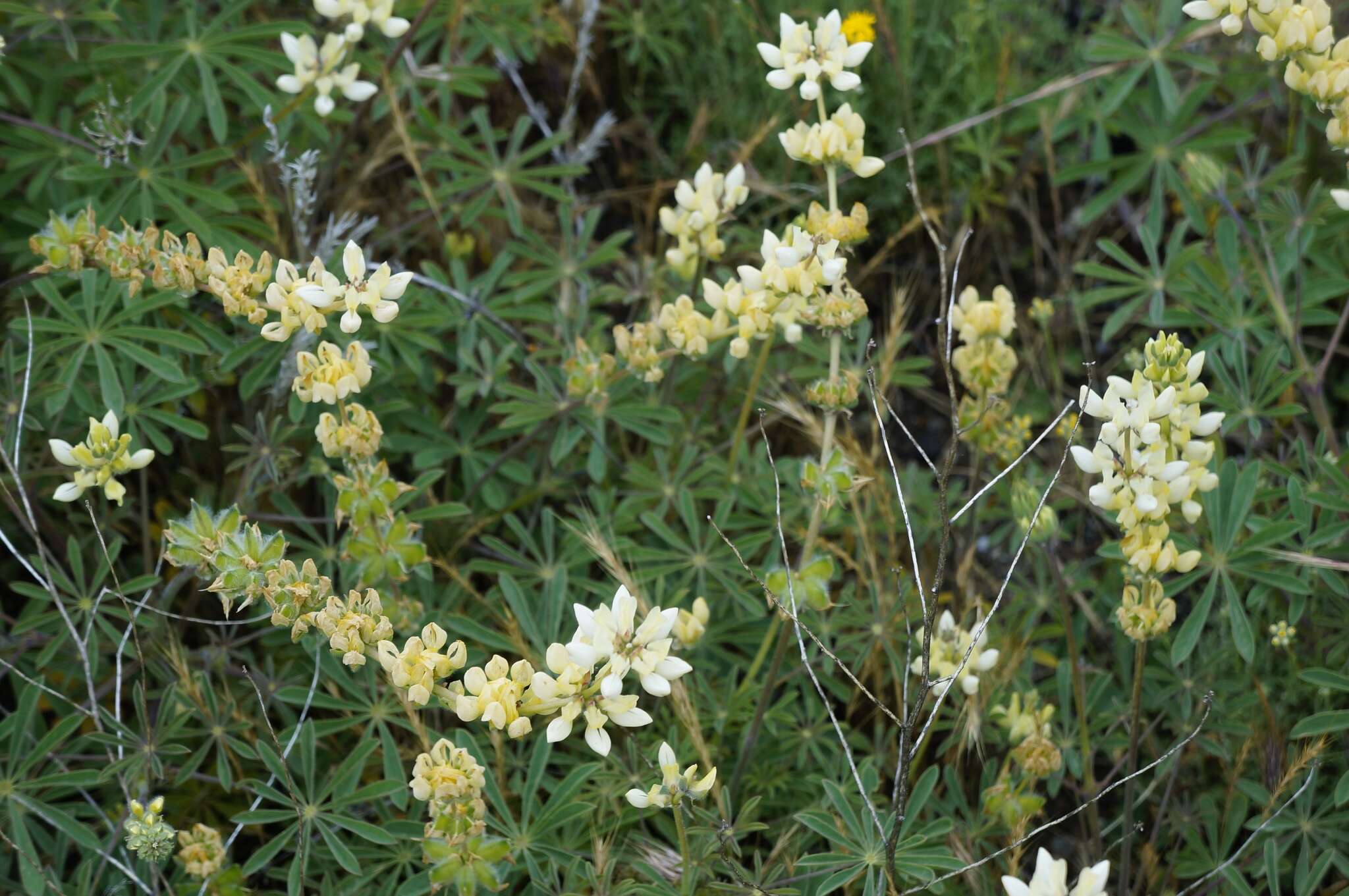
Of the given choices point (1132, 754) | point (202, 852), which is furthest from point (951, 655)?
point (202, 852)

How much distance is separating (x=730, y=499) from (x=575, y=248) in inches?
33.4

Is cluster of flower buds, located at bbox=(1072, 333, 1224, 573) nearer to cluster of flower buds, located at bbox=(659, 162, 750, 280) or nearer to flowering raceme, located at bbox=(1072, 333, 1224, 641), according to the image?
flowering raceme, located at bbox=(1072, 333, 1224, 641)

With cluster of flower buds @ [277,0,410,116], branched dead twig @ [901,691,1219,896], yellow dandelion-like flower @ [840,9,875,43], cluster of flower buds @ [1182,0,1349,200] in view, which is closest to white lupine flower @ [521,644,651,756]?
branched dead twig @ [901,691,1219,896]

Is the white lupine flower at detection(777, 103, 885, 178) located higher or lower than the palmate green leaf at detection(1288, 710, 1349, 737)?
higher

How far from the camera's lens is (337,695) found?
232 cm

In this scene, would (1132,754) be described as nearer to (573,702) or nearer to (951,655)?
(951,655)

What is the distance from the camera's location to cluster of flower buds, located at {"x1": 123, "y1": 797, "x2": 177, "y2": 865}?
1793 millimetres

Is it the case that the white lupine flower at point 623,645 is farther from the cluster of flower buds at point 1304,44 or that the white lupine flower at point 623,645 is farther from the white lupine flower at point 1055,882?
the cluster of flower buds at point 1304,44

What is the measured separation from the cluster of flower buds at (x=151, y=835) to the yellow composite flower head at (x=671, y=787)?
727mm

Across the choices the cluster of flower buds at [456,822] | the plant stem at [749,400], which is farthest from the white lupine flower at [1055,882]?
the plant stem at [749,400]

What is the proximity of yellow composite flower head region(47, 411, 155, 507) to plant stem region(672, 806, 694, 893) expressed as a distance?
3.32 ft

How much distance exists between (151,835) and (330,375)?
732 mm

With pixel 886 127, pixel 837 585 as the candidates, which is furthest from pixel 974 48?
pixel 837 585

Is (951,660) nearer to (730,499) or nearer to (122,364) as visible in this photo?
(730,499)
